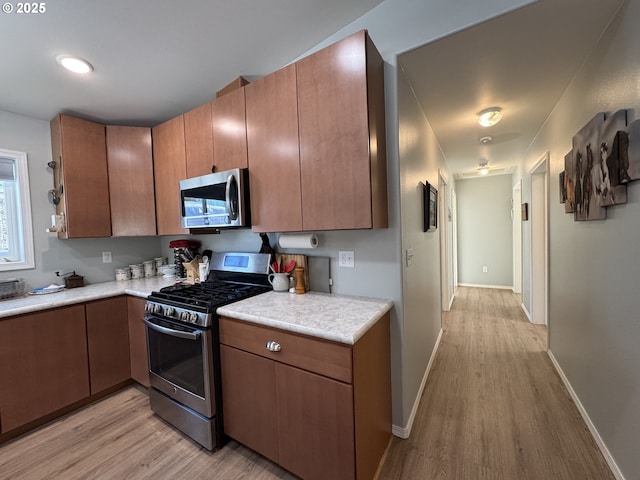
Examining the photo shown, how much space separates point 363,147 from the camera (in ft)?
4.70

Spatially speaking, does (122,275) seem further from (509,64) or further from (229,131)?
(509,64)

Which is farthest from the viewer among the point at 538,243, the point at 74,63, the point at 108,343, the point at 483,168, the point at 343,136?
the point at 483,168

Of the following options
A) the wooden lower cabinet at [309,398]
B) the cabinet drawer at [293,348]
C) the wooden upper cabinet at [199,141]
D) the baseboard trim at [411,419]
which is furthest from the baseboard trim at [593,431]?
the wooden upper cabinet at [199,141]

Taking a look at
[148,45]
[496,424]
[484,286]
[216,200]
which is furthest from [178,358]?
[484,286]

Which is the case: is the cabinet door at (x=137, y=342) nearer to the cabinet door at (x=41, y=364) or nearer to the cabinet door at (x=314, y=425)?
the cabinet door at (x=41, y=364)

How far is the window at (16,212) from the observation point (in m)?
2.34

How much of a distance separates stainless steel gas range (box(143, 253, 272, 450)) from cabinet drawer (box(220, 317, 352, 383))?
0.42ft

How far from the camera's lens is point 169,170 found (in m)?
2.43

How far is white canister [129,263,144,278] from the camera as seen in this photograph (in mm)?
2889

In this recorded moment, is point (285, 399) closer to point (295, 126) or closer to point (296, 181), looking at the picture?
point (296, 181)

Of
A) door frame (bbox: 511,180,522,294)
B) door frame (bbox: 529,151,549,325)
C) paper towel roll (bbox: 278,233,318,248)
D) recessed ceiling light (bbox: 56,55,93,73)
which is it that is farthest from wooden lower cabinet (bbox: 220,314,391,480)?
door frame (bbox: 511,180,522,294)

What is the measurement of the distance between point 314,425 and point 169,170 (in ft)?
7.49

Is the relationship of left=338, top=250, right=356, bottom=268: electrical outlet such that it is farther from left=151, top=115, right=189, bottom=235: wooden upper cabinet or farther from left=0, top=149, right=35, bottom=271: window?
left=0, top=149, right=35, bottom=271: window

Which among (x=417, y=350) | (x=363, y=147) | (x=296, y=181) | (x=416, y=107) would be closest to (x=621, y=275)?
(x=417, y=350)
